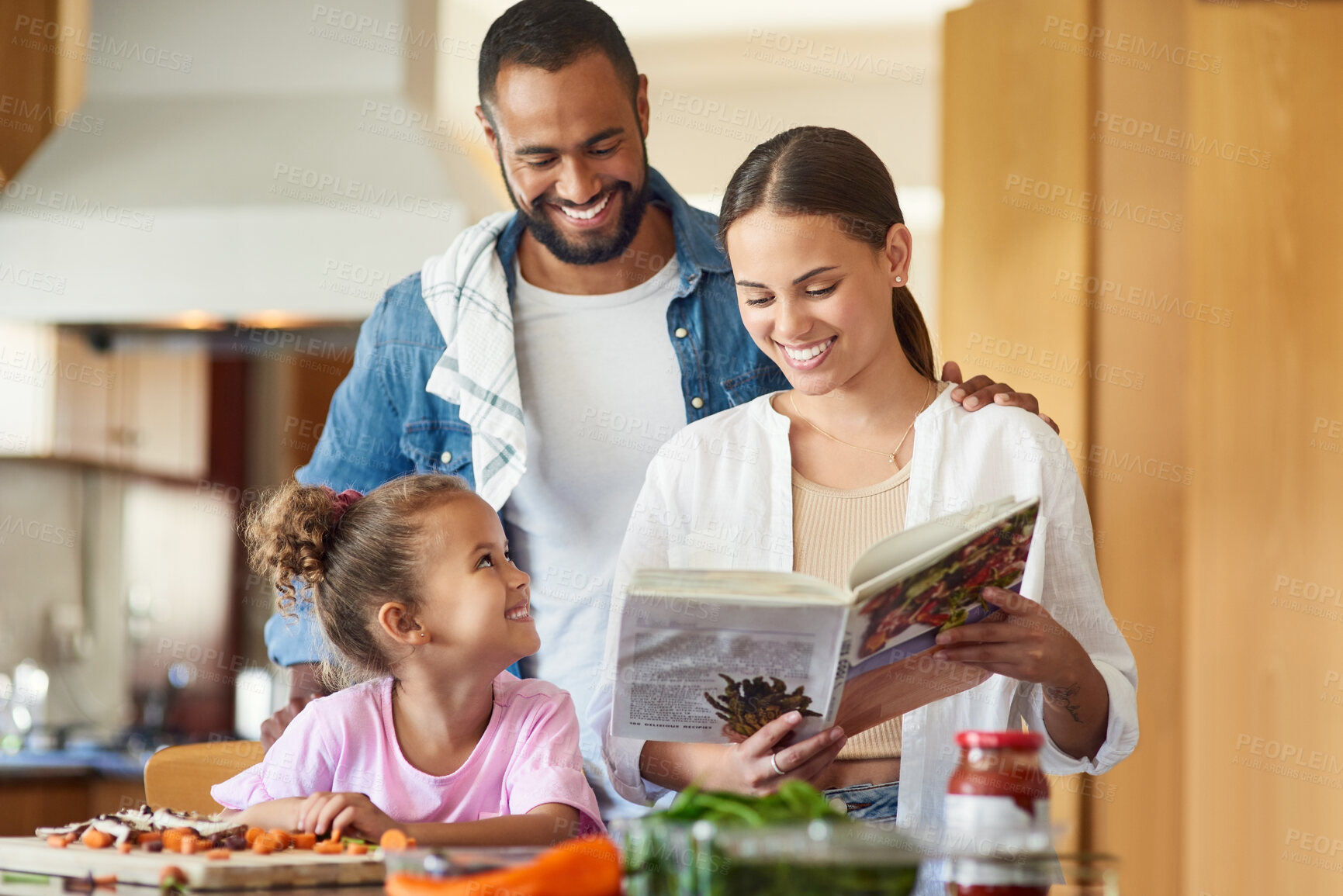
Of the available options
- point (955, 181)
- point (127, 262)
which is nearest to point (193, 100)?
point (127, 262)

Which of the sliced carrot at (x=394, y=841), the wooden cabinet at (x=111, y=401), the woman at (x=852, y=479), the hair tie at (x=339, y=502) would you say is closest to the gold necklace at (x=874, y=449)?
the woman at (x=852, y=479)

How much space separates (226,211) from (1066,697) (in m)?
3.12

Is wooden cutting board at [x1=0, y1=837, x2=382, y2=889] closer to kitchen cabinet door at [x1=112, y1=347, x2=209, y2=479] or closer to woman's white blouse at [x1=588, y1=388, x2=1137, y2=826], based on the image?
woman's white blouse at [x1=588, y1=388, x2=1137, y2=826]

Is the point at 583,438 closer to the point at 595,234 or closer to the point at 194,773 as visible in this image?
the point at 595,234

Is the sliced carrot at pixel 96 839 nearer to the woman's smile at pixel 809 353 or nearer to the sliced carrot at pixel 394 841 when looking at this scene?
the sliced carrot at pixel 394 841

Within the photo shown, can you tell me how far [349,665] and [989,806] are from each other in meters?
0.95

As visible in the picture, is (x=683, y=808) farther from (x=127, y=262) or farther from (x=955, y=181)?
(x=127, y=262)

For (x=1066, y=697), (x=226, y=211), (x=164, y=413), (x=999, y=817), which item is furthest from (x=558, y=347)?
(x=164, y=413)

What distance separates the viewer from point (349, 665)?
1569 mm

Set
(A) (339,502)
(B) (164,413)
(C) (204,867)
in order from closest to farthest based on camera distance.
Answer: (C) (204,867) → (A) (339,502) → (B) (164,413)

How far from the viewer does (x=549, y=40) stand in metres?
1.75

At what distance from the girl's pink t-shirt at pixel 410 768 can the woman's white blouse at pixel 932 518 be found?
59 mm

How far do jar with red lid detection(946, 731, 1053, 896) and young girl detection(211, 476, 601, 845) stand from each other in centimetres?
56

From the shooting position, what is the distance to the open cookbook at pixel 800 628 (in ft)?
3.31
